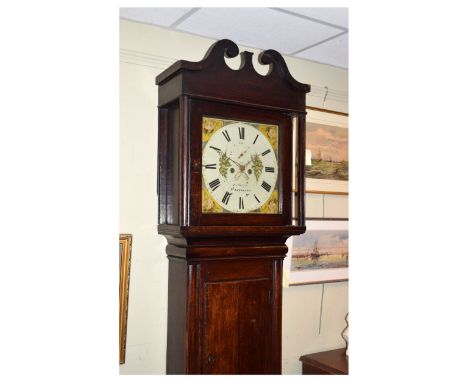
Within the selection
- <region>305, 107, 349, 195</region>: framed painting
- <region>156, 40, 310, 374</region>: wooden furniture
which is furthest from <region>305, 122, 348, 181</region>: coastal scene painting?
<region>156, 40, 310, 374</region>: wooden furniture

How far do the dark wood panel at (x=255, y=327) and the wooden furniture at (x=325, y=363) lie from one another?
0.71m

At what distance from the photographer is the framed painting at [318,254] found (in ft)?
9.13

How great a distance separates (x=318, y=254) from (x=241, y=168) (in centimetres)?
118

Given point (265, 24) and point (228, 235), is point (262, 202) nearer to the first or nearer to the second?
point (228, 235)

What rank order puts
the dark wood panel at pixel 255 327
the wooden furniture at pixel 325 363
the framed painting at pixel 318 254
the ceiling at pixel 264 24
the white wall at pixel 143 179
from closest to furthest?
the dark wood panel at pixel 255 327, the ceiling at pixel 264 24, the white wall at pixel 143 179, the wooden furniture at pixel 325 363, the framed painting at pixel 318 254

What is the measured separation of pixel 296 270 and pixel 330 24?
4.59 ft

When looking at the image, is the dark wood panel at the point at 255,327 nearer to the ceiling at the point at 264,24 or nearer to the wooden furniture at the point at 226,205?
the wooden furniture at the point at 226,205

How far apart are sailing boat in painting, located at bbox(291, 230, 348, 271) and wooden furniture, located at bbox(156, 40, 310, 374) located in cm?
76

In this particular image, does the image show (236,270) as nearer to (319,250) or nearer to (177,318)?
(177,318)

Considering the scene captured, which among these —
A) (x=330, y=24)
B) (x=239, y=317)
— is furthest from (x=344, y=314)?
(x=330, y=24)

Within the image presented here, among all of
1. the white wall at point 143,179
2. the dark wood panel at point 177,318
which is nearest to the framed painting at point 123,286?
the white wall at point 143,179

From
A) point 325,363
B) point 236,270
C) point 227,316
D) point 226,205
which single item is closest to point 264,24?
point 226,205

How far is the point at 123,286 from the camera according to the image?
211cm

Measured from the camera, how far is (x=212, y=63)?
6.04 ft
